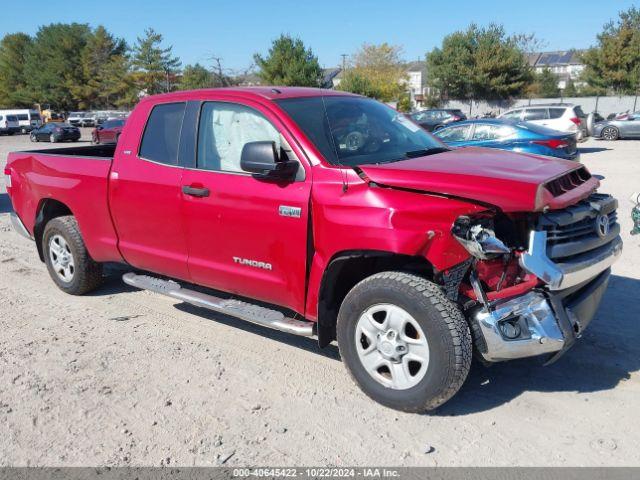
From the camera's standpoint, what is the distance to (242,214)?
404 centimetres

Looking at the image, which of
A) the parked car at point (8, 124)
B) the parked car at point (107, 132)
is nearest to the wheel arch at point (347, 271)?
the parked car at point (107, 132)

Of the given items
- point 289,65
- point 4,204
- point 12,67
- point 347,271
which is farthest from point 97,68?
point 347,271

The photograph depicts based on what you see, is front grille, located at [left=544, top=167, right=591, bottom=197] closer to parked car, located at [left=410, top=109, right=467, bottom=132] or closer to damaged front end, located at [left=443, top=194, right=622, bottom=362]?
damaged front end, located at [left=443, top=194, right=622, bottom=362]

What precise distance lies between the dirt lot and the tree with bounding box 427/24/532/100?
4612cm

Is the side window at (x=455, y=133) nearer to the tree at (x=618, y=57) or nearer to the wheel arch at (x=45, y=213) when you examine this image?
the wheel arch at (x=45, y=213)

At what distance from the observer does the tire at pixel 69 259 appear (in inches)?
221

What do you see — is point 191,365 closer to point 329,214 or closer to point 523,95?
point 329,214

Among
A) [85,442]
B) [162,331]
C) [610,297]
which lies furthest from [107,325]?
[610,297]

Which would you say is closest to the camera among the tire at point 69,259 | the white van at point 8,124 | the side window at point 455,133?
the tire at point 69,259

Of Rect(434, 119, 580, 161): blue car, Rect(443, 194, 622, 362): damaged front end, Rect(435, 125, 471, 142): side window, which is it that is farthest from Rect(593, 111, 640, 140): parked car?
Rect(443, 194, 622, 362): damaged front end

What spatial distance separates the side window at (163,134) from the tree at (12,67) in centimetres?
9387

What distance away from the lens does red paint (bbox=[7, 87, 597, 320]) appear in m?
3.25

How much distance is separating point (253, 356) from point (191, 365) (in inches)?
18.1

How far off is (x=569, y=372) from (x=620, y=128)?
26745 mm
